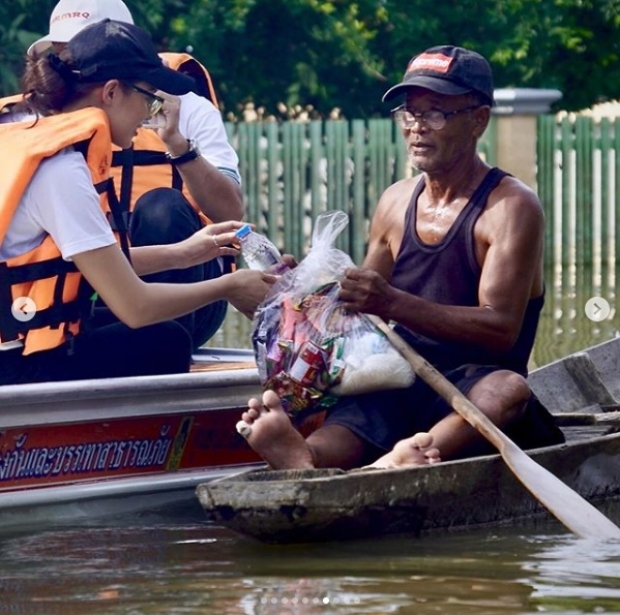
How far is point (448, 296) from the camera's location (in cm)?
588

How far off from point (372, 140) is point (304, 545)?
9.84m

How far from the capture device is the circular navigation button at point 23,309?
574 centimetres

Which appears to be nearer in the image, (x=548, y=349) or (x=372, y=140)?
(x=548, y=349)

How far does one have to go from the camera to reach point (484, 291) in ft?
18.9

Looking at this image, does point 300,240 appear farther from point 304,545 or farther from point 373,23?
point 304,545

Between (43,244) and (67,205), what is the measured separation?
0.64ft

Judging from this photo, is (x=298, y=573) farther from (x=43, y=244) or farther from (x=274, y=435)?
(x=43, y=244)

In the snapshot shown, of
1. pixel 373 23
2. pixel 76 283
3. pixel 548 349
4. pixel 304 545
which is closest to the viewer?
pixel 304 545

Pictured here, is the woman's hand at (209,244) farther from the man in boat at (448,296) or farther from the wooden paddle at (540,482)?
the wooden paddle at (540,482)

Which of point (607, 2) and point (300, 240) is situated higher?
point (607, 2)

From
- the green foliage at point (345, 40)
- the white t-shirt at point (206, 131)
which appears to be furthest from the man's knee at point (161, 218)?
the green foliage at point (345, 40)

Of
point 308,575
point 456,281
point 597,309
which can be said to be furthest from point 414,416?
point 597,309

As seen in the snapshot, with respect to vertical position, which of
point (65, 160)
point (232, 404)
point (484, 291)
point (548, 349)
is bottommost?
point (548, 349)

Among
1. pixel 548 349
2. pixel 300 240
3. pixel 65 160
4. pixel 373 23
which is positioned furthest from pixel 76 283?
pixel 373 23
